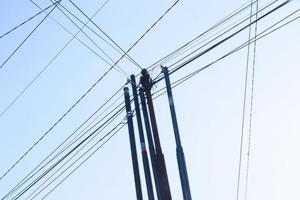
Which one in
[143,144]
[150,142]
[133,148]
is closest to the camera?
[150,142]

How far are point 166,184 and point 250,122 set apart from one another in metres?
4.00

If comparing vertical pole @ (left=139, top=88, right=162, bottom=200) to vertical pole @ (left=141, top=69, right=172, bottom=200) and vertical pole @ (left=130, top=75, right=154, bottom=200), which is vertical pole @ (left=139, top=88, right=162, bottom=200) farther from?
vertical pole @ (left=130, top=75, right=154, bottom=200)

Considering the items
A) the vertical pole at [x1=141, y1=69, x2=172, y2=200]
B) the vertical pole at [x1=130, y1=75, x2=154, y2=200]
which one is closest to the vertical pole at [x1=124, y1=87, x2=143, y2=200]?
the vertical pole at [x1=130, y1=75, x2=154, y2=200]

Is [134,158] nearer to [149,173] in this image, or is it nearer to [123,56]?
[149,173]

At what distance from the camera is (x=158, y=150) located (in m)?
8.63

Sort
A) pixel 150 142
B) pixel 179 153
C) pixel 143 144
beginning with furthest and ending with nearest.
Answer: pixel 143 144, pixel 150 142, pixel 179 153

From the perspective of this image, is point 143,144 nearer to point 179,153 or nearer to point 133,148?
point 133,148

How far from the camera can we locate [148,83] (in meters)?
9.47

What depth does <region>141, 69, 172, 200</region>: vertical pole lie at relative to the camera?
313 inches

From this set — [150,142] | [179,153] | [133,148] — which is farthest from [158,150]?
[133,148]

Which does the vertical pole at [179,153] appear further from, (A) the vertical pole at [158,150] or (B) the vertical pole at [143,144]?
(B) the vertical pole at [143,144]

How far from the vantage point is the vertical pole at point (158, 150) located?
7945 mm

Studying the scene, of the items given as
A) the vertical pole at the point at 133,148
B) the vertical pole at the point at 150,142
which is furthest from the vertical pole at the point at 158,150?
the vertical pole at the point at 133,148

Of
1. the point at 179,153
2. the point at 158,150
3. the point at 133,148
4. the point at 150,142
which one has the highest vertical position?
the point at 133,148
